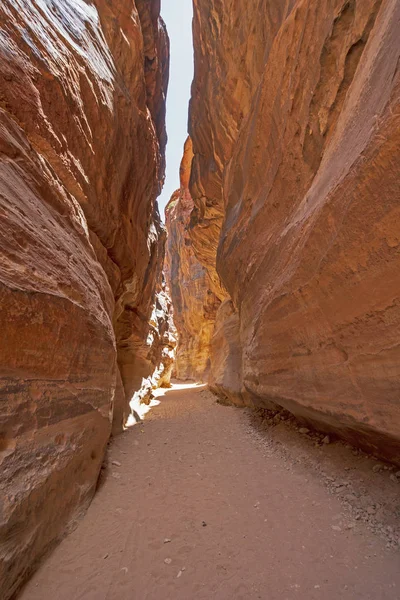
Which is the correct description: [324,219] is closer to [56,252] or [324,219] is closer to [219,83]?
[56,252]

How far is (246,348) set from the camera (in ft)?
24.2

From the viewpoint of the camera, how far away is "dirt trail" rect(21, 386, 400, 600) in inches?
Answer: 86.9

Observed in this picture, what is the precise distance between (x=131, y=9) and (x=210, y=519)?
13.5 meters

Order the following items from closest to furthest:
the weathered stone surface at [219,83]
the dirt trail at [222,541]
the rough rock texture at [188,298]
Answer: the dirt trail at [222,541] < the weathered stone surface at [219,83] < the rough rock texture at [188,298]

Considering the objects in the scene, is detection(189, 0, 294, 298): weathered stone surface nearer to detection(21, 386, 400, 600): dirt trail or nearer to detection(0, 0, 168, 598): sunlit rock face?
detection(0, 0, 168, 598): sunlit rock face

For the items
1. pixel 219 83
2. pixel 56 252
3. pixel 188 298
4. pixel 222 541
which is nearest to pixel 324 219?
pixel 56 252

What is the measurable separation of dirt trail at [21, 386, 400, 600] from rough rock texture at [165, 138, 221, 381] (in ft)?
68.1

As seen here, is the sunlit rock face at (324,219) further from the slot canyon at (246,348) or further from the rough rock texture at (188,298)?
the rough rock texture at (188,298)

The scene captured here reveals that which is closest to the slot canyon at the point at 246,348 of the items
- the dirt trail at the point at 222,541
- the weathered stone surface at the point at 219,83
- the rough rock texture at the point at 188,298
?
the dirt trail at the point at 222,541

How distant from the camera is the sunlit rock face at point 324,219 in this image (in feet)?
8.80

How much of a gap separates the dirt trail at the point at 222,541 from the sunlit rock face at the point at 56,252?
0.44m

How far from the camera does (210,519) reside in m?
3.09

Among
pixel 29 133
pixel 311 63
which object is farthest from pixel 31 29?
pixel 311 63

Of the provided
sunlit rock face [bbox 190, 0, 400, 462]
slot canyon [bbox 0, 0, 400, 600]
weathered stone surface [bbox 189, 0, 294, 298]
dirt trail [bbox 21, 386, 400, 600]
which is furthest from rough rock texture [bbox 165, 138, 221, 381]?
dirt trail [bbox 21, 386, 400, 600]
